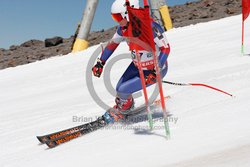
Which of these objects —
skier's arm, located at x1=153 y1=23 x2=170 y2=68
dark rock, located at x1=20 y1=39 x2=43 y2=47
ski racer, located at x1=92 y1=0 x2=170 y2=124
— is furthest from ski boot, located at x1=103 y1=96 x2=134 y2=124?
dark rock, located at x1=20 y1=39 x2=43 y2=47

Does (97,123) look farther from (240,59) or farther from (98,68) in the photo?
(240,59)

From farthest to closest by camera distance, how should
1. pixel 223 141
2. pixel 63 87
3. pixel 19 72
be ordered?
pixel 19 72, pixel 63 87, pixel 223 141

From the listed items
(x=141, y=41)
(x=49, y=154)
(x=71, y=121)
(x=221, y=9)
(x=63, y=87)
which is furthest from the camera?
(x=221, y=9)

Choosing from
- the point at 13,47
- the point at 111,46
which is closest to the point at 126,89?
the point at 111,46

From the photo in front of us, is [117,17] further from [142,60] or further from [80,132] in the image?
[80,132]

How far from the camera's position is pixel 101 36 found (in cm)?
2042

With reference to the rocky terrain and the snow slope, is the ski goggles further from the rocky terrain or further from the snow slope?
the rocky terrain

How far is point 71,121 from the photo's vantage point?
6.20 meters

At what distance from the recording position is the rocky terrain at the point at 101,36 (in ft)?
57.6

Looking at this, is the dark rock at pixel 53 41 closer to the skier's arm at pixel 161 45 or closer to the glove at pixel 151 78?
the glove at pixel 151 78

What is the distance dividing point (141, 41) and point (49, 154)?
1786 mm

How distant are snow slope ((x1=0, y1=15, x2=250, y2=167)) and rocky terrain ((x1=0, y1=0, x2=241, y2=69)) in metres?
5.39

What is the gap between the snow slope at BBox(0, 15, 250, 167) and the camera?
3.52m

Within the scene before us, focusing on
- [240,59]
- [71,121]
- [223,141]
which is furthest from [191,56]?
[223,141]
